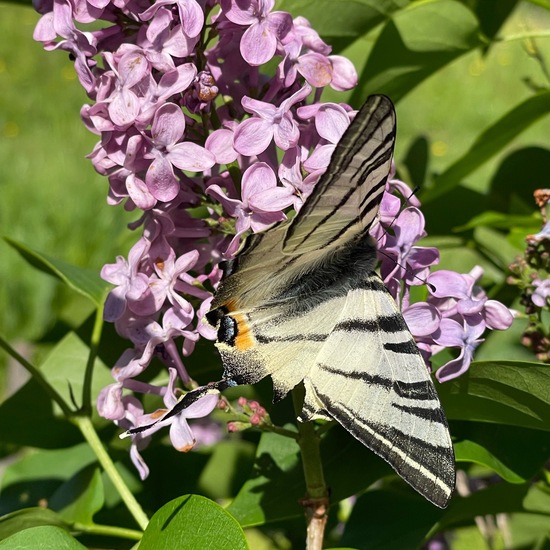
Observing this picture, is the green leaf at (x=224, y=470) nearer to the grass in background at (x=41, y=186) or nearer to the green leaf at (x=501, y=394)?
the green leaf at (x=501, y=394)

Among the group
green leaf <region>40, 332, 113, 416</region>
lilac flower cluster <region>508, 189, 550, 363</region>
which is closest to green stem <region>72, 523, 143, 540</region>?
green leaf <region>40, 332, 113, 416</region>

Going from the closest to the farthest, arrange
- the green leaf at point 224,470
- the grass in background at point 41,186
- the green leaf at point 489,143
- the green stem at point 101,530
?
the green stem at point 101,530
the green leaf at point 489,143
the green leaf at point 224,470
the grass in background at point 41,186

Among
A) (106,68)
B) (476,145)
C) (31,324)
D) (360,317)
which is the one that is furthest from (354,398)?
(31,324)

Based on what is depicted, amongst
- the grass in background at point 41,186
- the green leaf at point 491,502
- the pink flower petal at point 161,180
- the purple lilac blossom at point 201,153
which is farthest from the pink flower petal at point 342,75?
the grass in background at point 41,186

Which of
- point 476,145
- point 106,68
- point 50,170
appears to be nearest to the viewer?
point 106,68

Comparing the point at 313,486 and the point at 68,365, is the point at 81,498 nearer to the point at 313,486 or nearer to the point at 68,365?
the point at 68,365

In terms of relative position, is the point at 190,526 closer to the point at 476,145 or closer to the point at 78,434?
the point at 78,434
